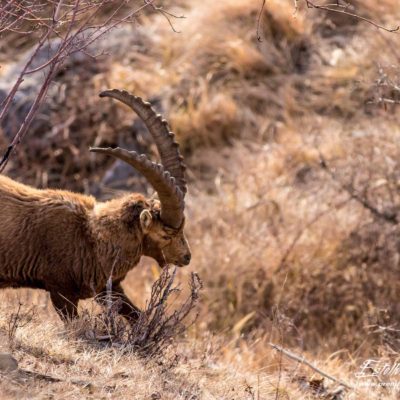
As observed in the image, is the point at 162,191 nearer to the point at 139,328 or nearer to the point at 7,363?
the point at 139,328

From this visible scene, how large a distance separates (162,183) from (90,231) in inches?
25.8

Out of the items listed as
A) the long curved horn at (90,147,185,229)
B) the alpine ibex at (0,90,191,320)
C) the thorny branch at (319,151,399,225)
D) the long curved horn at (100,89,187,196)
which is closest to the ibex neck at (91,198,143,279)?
the alpine ibex at (0,90,191,320)

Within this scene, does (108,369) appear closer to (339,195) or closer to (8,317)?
(8,317)

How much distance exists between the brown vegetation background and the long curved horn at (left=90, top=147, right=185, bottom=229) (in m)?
0.98

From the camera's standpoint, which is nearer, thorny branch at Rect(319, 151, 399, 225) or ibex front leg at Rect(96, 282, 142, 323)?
ibex front leg at Rect(96, 282, 142, 323)

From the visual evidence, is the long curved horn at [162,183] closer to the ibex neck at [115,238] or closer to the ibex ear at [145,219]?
the ibex ear at [145,219]

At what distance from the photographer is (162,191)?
671 cm

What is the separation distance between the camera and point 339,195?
12.1 metres

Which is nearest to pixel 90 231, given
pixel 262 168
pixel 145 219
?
pixel 145 219

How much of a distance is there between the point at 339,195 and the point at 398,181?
111 centimetres

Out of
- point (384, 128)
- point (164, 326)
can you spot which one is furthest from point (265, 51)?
point (164, 326)

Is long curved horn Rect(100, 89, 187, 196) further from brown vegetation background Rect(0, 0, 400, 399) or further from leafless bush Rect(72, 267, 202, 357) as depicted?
brown vegetation background Rect(0, 0, 400, 399)

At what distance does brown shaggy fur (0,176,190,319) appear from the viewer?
21.7ft

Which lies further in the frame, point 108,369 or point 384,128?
point 384,128
